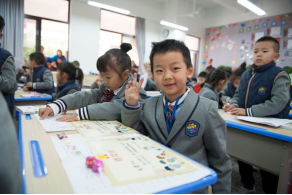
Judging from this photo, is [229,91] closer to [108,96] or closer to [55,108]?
[108,96]

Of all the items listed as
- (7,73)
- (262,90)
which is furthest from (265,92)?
(7,73)

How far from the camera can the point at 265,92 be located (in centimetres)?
159

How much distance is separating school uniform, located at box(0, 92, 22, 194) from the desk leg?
131cm

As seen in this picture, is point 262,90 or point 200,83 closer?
point 262,90

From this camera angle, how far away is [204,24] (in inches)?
344

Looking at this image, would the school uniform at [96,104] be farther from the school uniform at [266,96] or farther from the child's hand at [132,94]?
the school uniform at [266,96]

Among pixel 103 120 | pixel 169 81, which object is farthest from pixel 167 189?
pixel 103 120

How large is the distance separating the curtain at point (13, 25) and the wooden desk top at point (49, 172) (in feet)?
19.0

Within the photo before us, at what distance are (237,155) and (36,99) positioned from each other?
2182mm

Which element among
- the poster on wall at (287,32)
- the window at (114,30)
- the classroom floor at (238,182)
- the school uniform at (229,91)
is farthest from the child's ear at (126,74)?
the poster on wall at (287,32)

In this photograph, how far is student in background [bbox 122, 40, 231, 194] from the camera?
87 centimetres

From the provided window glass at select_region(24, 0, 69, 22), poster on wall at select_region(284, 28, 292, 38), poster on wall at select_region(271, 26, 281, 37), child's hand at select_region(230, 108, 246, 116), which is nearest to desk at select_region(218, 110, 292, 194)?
child's hand at select_region(230, 108, 246, 116)

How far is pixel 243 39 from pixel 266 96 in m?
6.67

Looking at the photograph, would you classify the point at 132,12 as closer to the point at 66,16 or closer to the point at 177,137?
the point at 66,16
